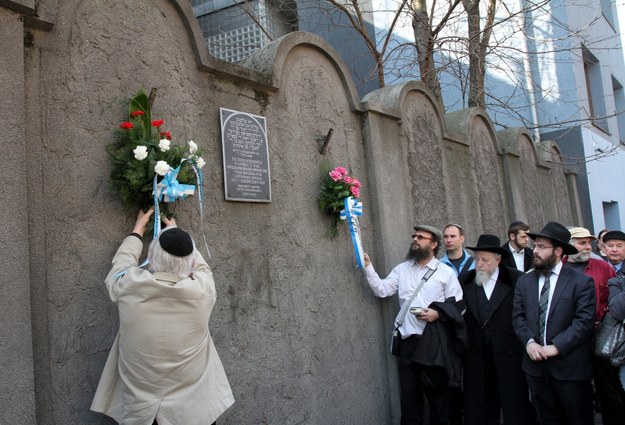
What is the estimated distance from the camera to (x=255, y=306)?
4625 millimetres

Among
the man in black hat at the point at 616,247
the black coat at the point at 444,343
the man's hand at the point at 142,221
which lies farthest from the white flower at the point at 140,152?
the man in black hat at the point at 616,247

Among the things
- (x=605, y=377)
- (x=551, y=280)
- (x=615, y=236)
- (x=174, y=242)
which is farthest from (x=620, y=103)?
(x=174, y=242)

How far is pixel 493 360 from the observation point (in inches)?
220

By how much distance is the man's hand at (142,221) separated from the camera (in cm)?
375

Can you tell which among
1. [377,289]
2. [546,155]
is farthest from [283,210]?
[546,155]

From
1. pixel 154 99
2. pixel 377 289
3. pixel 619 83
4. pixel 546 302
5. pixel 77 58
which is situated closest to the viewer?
pixel 77 58

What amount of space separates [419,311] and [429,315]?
3.7 inches

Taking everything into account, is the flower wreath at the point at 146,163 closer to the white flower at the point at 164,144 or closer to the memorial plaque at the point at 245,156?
the white flower at the point at 164,144

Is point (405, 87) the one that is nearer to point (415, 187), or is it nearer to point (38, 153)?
point (415, 187)

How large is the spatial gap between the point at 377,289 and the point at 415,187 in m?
1.75

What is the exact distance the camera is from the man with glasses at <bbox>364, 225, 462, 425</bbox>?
5.31m

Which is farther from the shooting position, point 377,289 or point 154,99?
point 377,289

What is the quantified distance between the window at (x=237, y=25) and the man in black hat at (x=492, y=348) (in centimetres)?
618

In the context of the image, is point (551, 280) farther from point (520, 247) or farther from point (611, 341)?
point (520, 247)
